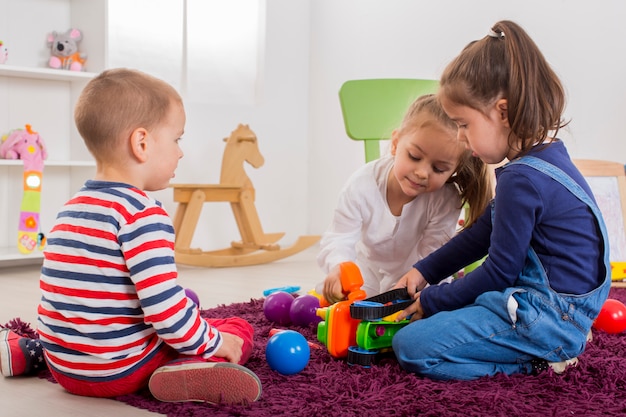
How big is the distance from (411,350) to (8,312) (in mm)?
1090

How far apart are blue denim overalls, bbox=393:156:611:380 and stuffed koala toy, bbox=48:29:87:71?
6.87ft

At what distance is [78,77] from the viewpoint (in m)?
2.79

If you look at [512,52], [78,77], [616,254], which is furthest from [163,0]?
[512,52]

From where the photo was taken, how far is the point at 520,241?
1.15 metres

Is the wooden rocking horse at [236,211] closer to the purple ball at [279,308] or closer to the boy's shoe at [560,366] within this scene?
the purple ball at [279,308]

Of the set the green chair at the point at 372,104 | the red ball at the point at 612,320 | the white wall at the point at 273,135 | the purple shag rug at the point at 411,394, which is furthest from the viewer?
the white wall at the point at 273,135

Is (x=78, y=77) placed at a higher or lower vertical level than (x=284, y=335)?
higher

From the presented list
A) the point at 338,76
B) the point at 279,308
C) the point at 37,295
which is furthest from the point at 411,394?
the point at 338,76

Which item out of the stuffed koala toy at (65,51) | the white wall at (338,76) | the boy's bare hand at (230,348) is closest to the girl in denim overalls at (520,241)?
the boy's bare hand at (230,348)

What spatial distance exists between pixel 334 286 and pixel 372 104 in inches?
33.6

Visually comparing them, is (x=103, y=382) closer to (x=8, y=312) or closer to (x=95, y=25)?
(x=8, y=312)

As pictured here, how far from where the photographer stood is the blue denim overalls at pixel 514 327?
1.17 m

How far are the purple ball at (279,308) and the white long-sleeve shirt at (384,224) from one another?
0.12 m

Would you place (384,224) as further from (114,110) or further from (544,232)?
(114,110)
